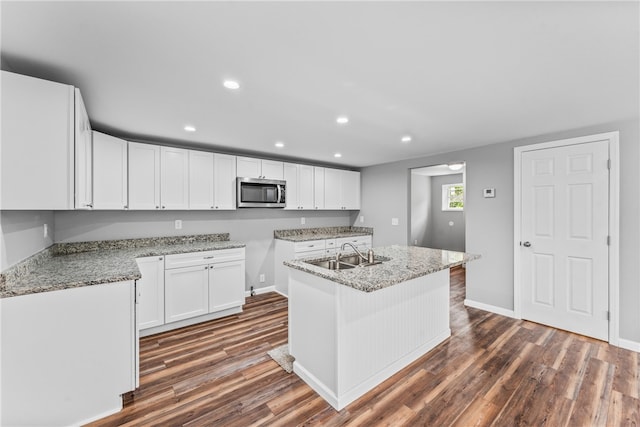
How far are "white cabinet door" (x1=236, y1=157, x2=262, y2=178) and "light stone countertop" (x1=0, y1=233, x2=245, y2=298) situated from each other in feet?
3.56

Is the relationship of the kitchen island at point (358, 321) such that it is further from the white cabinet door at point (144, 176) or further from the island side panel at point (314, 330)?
the white cabinet door at point (144, 176)

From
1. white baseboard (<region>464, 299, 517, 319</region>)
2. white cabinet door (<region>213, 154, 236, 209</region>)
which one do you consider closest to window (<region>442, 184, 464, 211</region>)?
white baseboard (<region>464, 299, 517, 319</region>)

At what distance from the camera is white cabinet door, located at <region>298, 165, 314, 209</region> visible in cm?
467

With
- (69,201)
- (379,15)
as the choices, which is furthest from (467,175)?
(69,201)

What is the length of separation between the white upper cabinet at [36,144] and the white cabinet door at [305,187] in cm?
315

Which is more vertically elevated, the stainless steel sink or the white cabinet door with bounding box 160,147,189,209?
the white cabinet door with bounding box 160,147,189,209

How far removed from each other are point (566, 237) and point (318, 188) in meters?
3.43

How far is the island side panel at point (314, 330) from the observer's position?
197 centimetres

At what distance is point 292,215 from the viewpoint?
4906mm

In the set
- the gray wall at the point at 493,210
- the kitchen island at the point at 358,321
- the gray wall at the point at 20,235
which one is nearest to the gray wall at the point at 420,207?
the gray wall at the point at 493,210

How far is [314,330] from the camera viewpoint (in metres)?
2.15

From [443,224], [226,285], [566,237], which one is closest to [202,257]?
[226,285]

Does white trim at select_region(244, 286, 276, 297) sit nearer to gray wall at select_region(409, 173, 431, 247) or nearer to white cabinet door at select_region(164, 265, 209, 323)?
white cabinet door at select_region(164, 265, 209, 323)

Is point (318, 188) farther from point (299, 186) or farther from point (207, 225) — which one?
point (207, 225)
